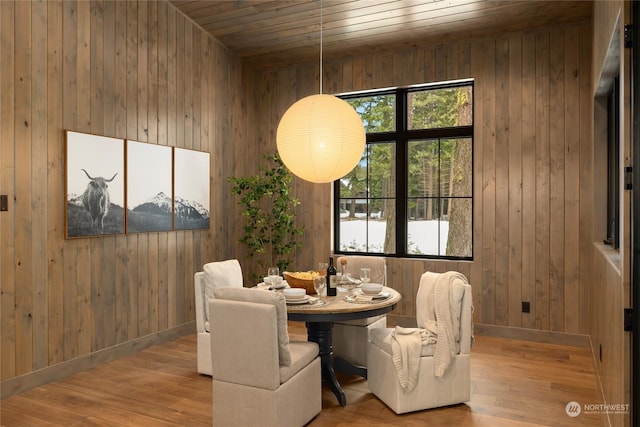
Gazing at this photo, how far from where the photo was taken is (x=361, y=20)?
15.2 ft

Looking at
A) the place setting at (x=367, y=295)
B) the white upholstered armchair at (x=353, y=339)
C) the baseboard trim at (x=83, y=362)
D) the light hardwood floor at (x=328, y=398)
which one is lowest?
the light hardwood floor at (x=328, y=398)

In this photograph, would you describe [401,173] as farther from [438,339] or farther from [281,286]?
[438,339]

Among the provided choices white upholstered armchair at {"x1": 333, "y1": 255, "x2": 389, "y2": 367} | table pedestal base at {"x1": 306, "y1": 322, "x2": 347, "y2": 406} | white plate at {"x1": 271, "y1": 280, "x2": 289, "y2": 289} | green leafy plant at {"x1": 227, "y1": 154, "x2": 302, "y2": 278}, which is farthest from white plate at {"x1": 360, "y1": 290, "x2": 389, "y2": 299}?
green leafy plant at {"x1": 227, "y1": 154, "x2": 302, "y2": 278}

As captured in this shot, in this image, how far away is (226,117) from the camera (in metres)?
5.62

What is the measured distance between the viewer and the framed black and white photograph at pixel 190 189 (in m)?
4.84

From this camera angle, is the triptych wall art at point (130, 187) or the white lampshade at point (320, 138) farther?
the triptych wall art at point (130, 187)

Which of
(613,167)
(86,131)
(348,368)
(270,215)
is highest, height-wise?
(86,131)

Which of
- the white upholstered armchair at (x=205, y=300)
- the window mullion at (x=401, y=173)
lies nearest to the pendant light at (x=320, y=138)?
the white upholstered armchair at (x=205, y=300)

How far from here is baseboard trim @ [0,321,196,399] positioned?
3.37 m

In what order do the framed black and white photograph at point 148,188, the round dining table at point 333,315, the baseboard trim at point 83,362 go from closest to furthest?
the round dining table at point 333,315 < the baseboard trim at point 83,362 < the framed black and white photograph at point 148,188

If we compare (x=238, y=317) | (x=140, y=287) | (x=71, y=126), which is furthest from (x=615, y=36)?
(x=140, y=287)

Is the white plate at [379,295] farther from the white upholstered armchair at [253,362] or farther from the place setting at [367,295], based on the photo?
the white upholstered armchair at [253,362]

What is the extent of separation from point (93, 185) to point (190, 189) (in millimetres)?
1204

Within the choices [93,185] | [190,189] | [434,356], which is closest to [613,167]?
[434,356]
